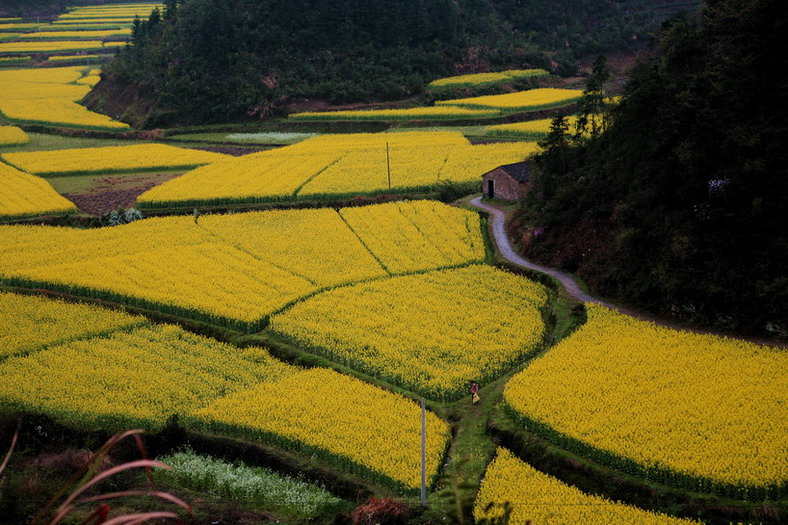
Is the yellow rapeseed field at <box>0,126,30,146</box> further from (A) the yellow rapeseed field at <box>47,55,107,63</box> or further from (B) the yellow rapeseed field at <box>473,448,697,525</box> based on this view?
(B) the yellow rapeseed field at <box>473,448,697,525</box>

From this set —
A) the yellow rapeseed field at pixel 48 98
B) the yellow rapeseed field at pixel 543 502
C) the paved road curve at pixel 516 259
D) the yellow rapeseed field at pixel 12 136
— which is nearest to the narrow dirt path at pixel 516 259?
the paved road curve at pixel 516 259

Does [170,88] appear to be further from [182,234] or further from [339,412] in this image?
[339,412]

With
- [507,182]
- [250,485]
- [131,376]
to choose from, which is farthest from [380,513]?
[507,182]

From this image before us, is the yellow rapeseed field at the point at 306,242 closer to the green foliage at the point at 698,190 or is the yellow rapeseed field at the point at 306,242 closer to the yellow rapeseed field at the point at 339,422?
the green foliage at the point at 698,190

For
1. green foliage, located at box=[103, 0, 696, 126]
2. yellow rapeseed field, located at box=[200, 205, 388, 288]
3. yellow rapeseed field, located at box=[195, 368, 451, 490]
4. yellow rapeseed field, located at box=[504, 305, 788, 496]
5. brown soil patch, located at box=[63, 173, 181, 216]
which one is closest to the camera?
yellow rapeseed field, located at box=[504, 305, 788, 496]

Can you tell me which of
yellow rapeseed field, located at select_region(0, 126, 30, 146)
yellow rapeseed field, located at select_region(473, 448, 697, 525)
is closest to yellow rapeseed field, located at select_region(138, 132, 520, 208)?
yellow rapeseed field, located at select_region(0, 126, 30, 146)

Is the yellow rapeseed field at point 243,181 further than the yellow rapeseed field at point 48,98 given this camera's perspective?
No

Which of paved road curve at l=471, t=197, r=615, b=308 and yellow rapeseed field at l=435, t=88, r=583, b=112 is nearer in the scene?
paved road curve at l=471, t=197, r=615, b=308
